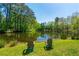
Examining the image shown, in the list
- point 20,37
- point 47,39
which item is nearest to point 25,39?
point 20,37

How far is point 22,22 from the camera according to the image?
2424 mm

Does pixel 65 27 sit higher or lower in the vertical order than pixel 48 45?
higher

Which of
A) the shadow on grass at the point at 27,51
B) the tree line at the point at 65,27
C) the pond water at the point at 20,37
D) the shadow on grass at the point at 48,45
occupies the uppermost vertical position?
the tree line at the point at 65,27

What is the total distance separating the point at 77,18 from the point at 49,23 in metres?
0.22

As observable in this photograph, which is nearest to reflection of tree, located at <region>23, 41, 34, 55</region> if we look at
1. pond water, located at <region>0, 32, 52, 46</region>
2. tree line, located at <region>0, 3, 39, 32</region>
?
pond water, located at <region>0, 32, 52, 46</region>

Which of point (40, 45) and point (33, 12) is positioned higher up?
point (33, 12)

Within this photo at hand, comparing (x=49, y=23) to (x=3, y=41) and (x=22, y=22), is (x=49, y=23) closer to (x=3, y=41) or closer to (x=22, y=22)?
(x=22, y=22)

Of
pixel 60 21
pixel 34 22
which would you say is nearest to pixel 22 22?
pixel 34 22

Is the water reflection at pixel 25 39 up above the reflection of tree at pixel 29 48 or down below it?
above

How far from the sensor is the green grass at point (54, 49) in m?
2.39

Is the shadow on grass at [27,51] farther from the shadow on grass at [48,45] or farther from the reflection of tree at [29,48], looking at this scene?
the shadow on grass at [48,45]

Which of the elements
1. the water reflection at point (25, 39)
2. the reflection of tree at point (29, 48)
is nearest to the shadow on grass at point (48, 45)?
the water reflection at point (25, 39)

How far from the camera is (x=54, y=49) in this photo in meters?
2.40

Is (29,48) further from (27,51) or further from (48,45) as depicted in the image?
(48,45)
